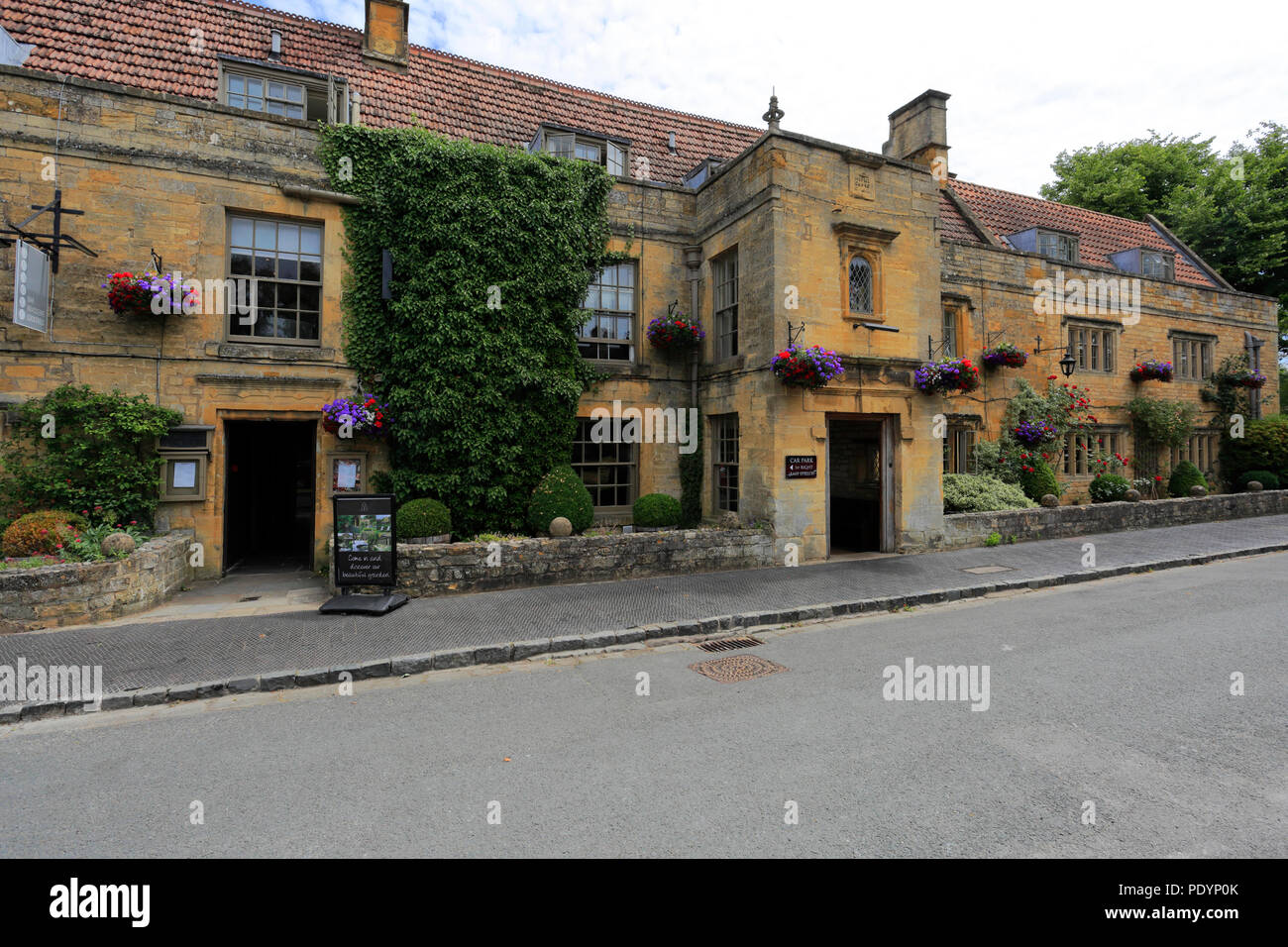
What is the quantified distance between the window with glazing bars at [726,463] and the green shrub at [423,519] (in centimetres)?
623

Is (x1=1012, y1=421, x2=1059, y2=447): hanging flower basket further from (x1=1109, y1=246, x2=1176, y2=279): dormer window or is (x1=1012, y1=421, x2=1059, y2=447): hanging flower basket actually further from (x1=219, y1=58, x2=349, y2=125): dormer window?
(x1=219, y1=58, x2=349, y2=125): dormer window

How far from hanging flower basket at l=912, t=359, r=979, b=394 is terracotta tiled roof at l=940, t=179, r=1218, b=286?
29.6 feet

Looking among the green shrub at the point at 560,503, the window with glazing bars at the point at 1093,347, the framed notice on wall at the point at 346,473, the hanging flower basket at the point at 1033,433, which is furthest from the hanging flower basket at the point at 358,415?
the window with glazing bars at the point at 1093,347

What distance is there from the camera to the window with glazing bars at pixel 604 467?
14.3 metres

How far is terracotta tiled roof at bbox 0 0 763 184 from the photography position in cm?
1213

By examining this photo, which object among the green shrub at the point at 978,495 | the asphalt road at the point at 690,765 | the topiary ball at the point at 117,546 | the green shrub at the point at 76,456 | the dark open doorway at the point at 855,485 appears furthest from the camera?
the green shrub at the point at 978,495

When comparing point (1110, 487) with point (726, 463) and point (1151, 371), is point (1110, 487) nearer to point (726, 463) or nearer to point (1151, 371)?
point (1151, 371)

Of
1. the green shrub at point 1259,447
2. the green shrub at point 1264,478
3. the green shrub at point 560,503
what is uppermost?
the green shrub at point 1259,447

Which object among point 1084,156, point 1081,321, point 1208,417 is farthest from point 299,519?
→ point 1084,156

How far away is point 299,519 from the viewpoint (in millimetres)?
18062

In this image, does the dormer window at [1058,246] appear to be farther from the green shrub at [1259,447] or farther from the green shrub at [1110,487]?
the green shrub at [1259,447]
